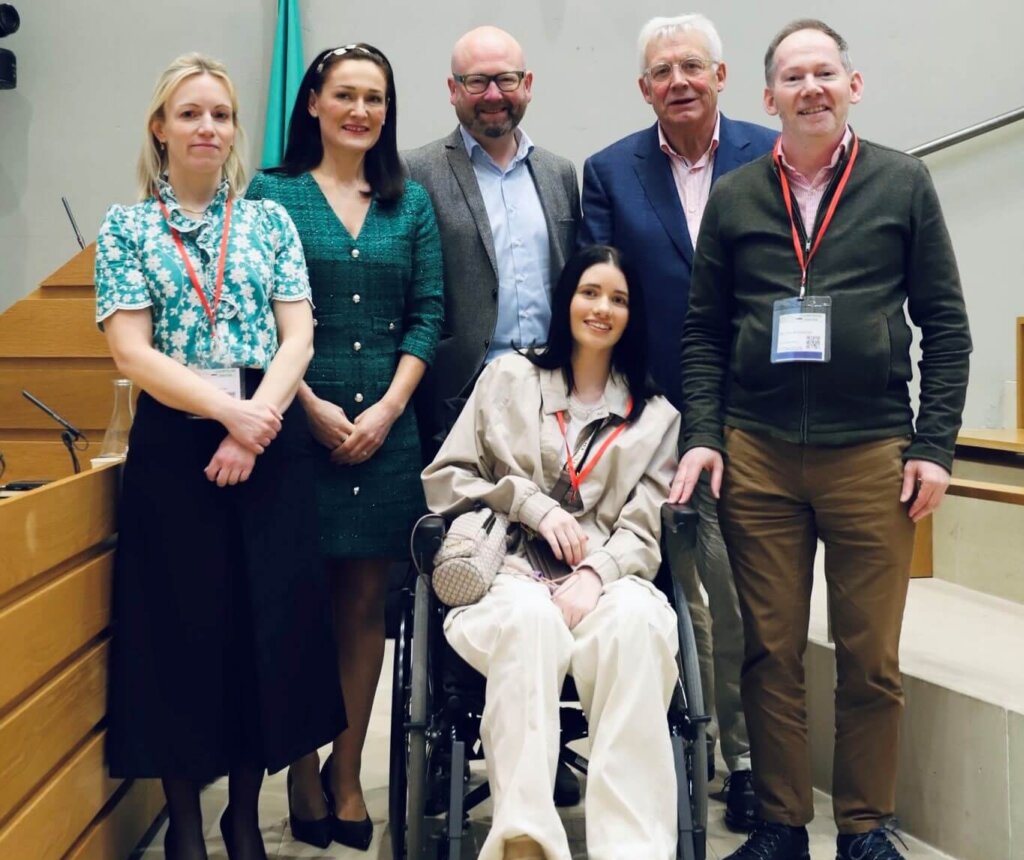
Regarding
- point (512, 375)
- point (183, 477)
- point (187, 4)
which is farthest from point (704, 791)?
point (187, 4)

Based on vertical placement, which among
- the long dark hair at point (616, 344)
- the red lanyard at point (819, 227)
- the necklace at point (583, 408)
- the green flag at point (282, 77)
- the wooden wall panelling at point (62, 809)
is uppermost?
the green flag at point (282, 77)

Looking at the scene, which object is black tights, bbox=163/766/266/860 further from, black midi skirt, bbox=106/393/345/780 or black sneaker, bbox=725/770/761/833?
black sneaker, bbox=725/770/761/833

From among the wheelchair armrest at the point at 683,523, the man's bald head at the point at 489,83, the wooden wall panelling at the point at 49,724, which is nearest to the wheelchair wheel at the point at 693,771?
the wheelchair armrest at the point at 683,523

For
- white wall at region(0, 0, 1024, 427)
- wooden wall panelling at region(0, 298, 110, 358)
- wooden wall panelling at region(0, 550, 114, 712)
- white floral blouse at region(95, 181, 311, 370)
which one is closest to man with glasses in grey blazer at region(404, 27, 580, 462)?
white floral blouse at region(95, 181, 311, 370)

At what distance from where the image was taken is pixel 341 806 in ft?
8.04

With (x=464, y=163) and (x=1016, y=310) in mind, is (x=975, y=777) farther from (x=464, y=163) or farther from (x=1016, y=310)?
(x=1016, y=310)

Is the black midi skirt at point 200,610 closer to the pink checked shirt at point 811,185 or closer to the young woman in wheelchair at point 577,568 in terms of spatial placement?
the young woman in wheelchair at point 577,568

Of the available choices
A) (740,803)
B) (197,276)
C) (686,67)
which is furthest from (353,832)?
(686,67)

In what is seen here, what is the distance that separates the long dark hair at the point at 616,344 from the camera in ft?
7.87

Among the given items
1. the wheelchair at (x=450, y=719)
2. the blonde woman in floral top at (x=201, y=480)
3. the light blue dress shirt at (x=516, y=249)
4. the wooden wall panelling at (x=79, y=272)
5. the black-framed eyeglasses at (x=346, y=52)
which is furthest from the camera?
the wooden wall panelling at (x=79, y=272)

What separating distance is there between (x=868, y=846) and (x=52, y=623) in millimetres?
1547

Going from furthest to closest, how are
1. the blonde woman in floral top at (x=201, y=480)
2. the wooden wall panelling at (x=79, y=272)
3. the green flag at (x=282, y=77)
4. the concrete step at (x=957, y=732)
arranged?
the green flag at (x=282, y=77) → the wooden wall panelling at (x=79, y=272) → the concrete step at (x=957, y=732) → the blonde woman in floral top at (x=201, y=480)

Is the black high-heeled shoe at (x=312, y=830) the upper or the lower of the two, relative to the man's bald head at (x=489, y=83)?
lower

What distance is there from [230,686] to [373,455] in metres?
0.56
